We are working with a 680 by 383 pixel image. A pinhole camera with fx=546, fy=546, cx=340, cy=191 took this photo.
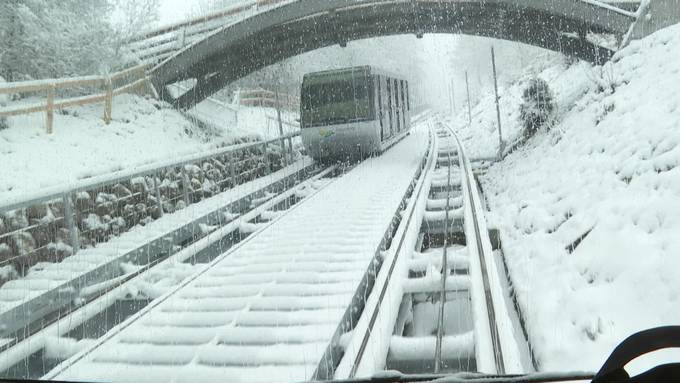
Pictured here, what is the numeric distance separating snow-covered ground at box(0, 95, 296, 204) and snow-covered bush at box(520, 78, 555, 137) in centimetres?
864

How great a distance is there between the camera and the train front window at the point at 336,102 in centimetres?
1573

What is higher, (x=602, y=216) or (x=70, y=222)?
(x=70, y=222)

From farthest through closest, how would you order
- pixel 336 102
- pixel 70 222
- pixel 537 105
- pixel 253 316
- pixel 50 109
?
pixel 336 102
pixel 537 105
pixel 50 109
pixel 70 222
pixel 253 316

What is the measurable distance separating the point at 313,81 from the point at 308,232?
912 cm

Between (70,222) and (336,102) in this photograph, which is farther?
(336,102)

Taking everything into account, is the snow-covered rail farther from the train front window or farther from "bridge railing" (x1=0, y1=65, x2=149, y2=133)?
the train front window

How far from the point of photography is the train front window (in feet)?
Result: 51.6

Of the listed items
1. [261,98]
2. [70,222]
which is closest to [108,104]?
[70,222]

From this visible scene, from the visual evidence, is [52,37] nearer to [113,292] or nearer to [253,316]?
[113,292]

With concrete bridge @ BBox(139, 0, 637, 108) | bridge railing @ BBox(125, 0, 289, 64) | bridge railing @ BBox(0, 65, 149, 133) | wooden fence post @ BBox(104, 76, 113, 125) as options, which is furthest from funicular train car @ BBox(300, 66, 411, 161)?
wooden fence post @ BBox(104, 76, 113, 125)

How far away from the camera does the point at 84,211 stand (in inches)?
303

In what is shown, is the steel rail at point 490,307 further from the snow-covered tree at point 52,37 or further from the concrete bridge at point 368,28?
the concrete bridge at point 368,28

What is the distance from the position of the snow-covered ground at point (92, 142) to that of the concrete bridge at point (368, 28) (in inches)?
113

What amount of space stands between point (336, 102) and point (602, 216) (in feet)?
35.8
